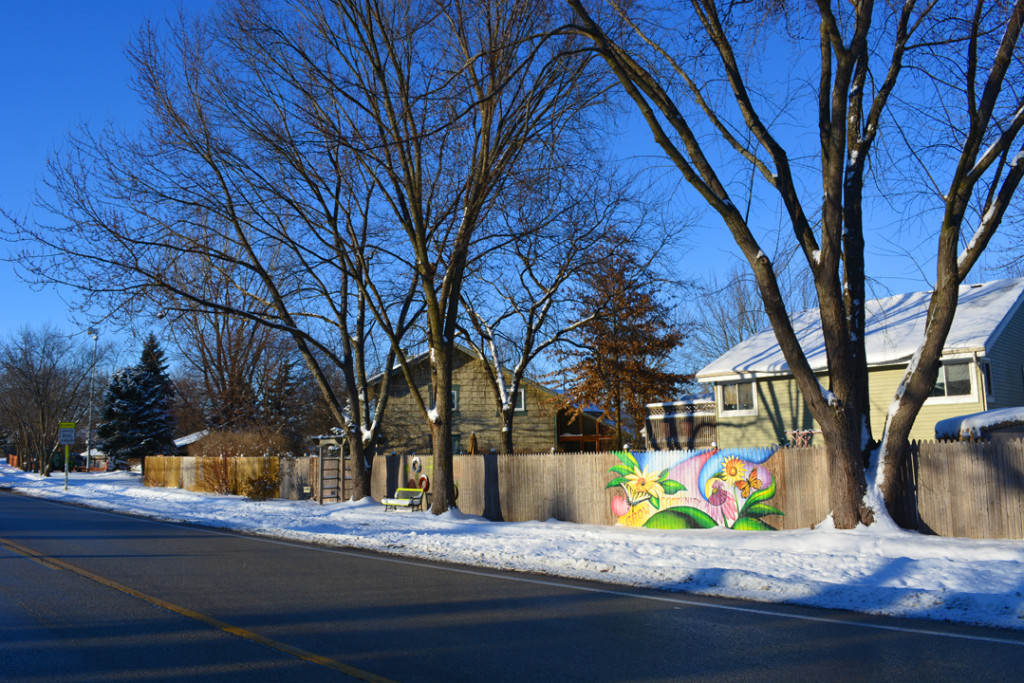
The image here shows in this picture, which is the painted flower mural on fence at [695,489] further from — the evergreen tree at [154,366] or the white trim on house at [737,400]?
the evergreen tree at [154,366]

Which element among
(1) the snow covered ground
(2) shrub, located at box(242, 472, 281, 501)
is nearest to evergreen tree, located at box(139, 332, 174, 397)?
(2) shrub, located at box(242, 472, 281, 501)

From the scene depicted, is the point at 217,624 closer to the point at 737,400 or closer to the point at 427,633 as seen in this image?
the point at 427,633

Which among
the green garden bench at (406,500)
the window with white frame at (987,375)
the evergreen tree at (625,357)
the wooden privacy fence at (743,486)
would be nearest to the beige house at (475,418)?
the evergreen tree at (625,357)

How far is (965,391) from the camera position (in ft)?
69.9

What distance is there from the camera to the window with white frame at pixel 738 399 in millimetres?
25938

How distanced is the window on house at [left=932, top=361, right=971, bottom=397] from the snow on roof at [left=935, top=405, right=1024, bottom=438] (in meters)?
6.52

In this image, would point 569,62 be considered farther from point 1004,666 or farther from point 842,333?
point 1004,666

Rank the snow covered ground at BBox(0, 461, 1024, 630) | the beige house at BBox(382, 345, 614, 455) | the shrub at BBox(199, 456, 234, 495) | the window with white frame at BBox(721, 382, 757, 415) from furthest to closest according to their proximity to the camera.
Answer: the beige house at BBox(382, 345, 614, 455) → the shrub at BBox(199, 456, 234, 495) → the window with white frame at BBox(721, 382, 757, 415) → the snow covered ground at BBox(0, 461, 1024, 630)

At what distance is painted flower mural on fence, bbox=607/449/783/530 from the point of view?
1524 cm

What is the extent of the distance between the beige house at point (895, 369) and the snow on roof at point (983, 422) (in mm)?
3917

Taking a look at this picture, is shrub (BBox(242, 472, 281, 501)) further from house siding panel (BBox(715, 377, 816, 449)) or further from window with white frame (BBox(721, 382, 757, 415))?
window with white frame (BBox(721, 382, 757, 415))

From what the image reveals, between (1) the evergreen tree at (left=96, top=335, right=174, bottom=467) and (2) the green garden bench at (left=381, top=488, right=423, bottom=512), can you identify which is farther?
(1) the evergreen tree at (left=96, top=335, right=174, bottom=467)

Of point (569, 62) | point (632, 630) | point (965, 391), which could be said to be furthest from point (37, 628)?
point (965, 391)

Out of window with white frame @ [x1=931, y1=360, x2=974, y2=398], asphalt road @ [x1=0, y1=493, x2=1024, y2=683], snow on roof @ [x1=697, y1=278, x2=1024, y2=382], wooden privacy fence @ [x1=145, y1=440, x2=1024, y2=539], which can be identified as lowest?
asphalt road @ [x1=0, y1=493, x2=1024, y2=683]
